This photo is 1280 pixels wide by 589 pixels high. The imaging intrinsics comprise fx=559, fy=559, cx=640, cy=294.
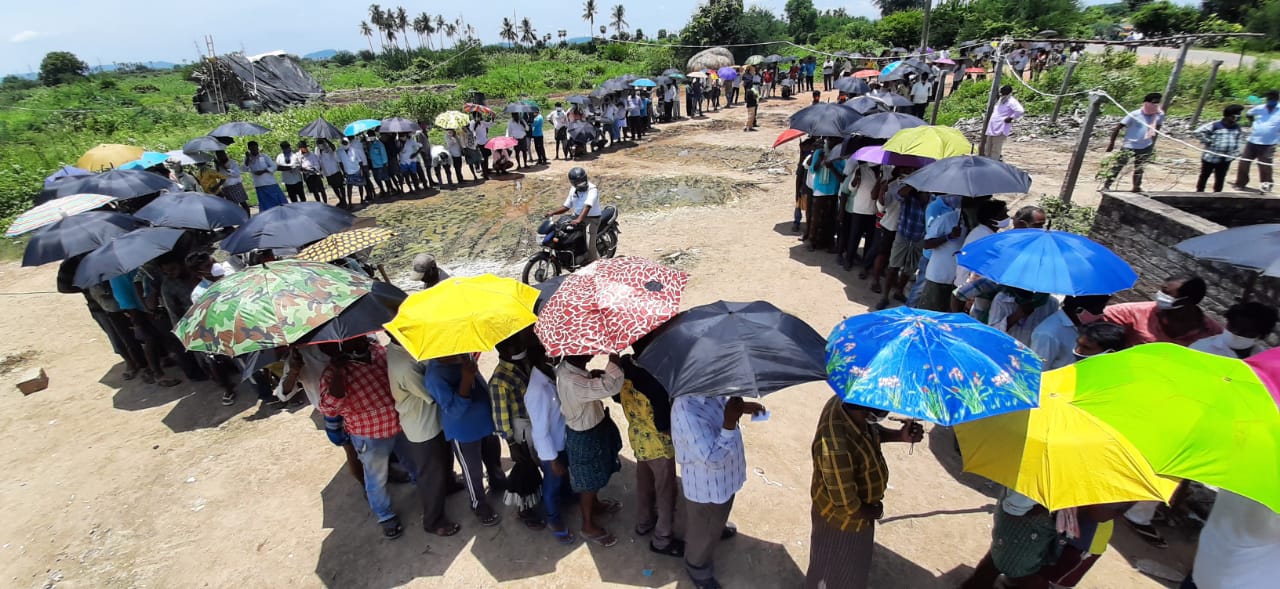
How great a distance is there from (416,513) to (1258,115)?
12.2 m

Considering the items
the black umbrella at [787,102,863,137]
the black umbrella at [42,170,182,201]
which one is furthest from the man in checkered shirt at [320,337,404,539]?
the black umbrella at [787,102,863,137]

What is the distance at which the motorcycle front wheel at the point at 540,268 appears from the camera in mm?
7645

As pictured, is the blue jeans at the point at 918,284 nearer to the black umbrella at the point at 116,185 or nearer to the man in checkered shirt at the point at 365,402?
the man in checkered shirt at the point at 365,402

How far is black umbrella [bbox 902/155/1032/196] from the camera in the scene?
16.1 feet

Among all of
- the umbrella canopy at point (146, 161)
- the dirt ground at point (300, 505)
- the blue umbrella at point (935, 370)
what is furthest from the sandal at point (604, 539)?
the umbrella canopy at point (146, 161)

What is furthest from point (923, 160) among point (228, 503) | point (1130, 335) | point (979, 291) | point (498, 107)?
point (498, 107)

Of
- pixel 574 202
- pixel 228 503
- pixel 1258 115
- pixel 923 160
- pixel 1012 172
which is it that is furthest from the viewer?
pixel 1258 115

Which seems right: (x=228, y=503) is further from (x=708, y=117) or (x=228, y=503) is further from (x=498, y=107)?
(x=498, y=107)

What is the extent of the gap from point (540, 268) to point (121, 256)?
429 cm

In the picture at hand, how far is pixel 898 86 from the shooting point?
52.5 ft

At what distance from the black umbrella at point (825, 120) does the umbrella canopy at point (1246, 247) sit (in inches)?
184

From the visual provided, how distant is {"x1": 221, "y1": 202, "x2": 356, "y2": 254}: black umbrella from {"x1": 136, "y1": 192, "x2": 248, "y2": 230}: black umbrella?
86 centimetres

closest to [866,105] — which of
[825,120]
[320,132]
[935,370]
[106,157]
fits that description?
[825,120]

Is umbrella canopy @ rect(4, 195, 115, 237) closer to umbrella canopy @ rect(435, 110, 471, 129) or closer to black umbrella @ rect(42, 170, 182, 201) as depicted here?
black umbrella @ rect(42, 170, 182, 201)
